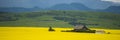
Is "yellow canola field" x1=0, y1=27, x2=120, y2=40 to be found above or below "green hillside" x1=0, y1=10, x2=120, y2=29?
below

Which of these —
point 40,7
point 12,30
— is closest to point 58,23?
point 40,7

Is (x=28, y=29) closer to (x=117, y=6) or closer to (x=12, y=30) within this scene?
(x=12, y=30)

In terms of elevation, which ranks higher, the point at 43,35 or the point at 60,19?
the point at 60,19

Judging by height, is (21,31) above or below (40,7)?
below
